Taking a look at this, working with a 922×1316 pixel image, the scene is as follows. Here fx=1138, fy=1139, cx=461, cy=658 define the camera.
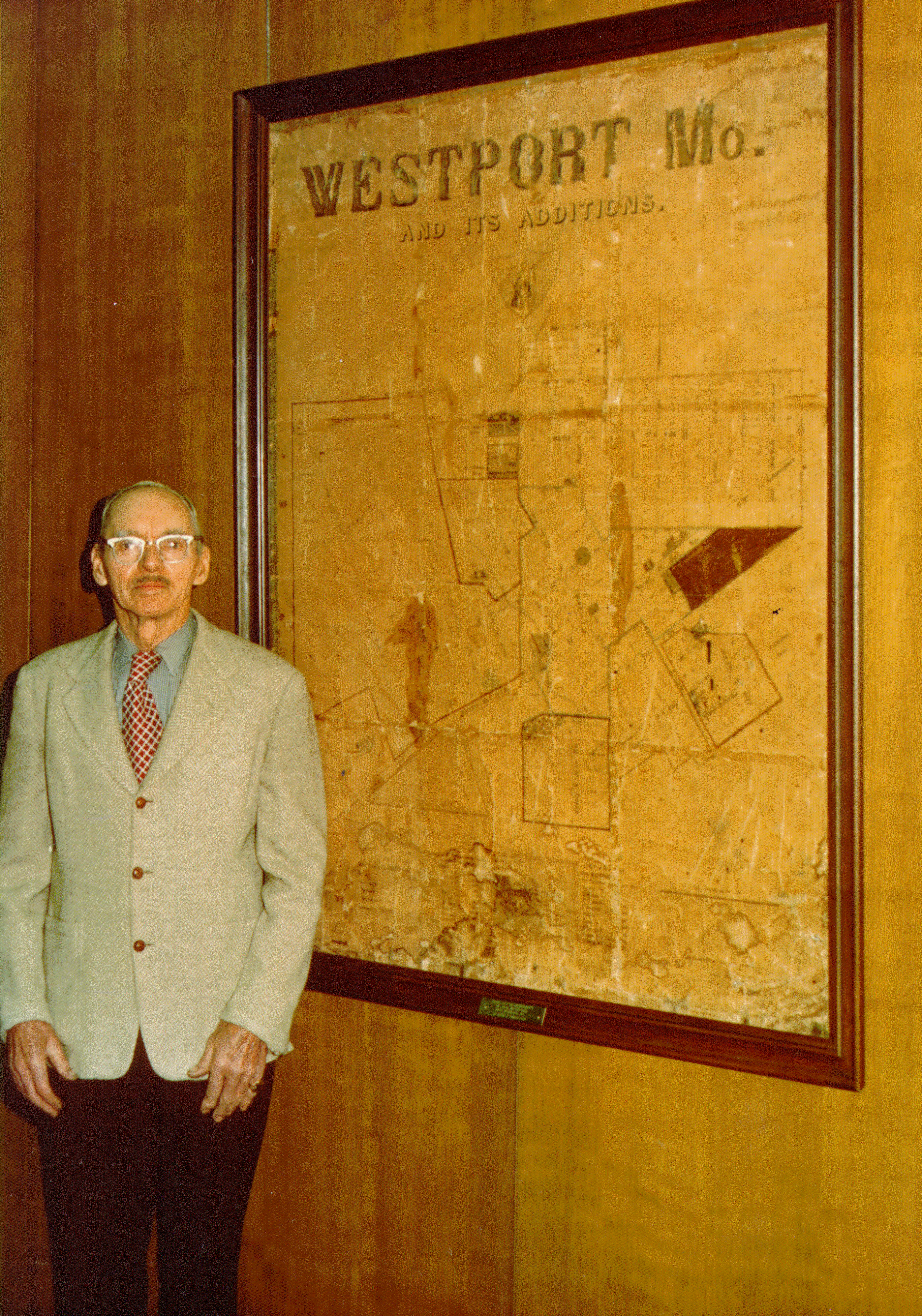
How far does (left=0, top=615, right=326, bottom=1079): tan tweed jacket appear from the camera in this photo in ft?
6.42

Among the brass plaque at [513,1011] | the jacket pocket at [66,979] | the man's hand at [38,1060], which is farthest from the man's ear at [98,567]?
the brass plaque at [513,1011]

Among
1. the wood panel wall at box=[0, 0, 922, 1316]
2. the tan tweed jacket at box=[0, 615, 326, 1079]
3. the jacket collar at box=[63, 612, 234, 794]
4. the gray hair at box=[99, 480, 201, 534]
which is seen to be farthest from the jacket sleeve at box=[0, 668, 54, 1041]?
the wood panel wall at box=[0, 0, 922, 1316]

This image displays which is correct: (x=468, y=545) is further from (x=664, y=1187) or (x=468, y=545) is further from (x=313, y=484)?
(x=664, y=1187)

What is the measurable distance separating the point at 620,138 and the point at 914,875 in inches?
52.4

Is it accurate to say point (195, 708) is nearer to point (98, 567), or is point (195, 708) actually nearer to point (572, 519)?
point (98, 567)

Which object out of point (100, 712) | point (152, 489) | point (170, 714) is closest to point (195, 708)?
point (170, 714)

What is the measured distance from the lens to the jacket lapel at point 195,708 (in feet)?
6.45

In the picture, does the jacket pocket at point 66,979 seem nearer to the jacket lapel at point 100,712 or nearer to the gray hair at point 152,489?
the jacket lapel at point 100,712

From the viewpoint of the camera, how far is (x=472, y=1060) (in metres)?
2.18

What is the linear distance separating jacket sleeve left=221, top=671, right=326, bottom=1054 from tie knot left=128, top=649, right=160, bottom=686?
237 millimetres

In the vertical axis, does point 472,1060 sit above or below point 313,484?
below

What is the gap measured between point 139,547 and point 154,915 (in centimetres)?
64

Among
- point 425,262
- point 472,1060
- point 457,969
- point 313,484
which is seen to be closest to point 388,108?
point 425,262

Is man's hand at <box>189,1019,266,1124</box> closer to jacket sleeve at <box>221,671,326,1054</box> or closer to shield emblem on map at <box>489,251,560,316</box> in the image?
jacket sleeve at <box>221,671,326,1054</box>
